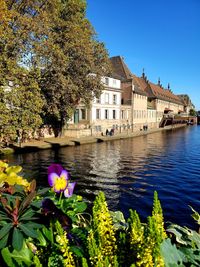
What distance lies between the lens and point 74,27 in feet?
96.9

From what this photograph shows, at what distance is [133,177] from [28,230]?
51.6ft

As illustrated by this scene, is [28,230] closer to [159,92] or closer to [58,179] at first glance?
[58,179]

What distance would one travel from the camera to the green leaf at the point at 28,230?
8.15ft

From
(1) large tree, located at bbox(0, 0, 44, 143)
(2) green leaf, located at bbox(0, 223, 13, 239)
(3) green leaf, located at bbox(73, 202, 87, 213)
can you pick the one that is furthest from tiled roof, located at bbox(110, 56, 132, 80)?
(2) green leaf, located at bbox(0, 223, 13, 239)

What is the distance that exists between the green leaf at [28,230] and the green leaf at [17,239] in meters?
0.04

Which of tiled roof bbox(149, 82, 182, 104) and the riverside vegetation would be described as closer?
the riverside vegetation

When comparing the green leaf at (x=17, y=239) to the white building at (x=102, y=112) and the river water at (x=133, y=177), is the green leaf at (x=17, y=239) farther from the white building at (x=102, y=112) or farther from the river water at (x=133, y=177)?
the white building at (x=102, y=112)

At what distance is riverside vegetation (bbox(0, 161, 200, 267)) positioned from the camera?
233 cm

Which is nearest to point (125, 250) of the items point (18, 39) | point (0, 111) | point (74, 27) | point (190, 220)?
point (190, 220)

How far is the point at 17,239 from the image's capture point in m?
2.43

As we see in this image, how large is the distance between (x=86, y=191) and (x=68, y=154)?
12594 mm

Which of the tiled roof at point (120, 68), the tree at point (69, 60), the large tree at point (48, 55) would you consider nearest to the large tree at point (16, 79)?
the large tree at point (48, 55)

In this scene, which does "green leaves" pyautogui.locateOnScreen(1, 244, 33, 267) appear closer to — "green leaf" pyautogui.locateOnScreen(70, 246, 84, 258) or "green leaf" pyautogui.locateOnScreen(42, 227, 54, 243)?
"green leaf" pyautogui.locateOnScreen(42, 227, 54, 243)

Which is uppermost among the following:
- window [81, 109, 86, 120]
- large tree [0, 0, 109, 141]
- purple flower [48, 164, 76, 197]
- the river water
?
large tree [0, 0, 109, 141]
